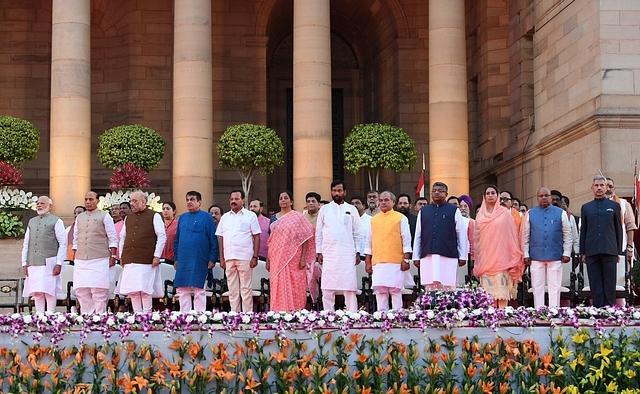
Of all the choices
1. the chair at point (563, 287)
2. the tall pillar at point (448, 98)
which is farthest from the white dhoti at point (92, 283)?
the tall pillar at point (448, 98)

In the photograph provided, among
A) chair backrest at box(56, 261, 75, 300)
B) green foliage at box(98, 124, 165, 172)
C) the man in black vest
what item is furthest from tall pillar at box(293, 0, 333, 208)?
the man in black vest

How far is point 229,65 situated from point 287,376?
952 inches

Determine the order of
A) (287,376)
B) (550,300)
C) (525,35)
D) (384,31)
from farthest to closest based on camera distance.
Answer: (384,31) → (525,35) → (550,300) → (287,376)

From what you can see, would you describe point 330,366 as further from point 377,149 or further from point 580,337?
point 377,149

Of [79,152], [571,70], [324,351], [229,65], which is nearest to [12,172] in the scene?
[79,152]

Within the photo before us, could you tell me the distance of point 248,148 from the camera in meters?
28.1

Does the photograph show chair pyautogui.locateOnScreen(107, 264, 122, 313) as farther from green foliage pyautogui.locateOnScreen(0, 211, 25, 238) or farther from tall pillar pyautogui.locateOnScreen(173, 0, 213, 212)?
tall pillar pyautogui.locateOnScreen(173, 0, 213, 212)

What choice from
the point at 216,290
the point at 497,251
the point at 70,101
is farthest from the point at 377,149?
the point at 497,251

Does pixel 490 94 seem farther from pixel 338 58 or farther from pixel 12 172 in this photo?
pixel 12 172

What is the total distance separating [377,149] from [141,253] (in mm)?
10293

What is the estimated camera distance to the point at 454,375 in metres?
13.2

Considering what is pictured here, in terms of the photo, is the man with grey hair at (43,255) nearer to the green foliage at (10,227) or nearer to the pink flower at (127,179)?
the green foliage at (10,227)

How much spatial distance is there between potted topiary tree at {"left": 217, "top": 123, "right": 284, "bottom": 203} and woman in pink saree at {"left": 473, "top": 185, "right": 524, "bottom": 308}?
32.8 ft

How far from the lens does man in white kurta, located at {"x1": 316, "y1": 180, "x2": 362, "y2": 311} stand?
18.6 m
